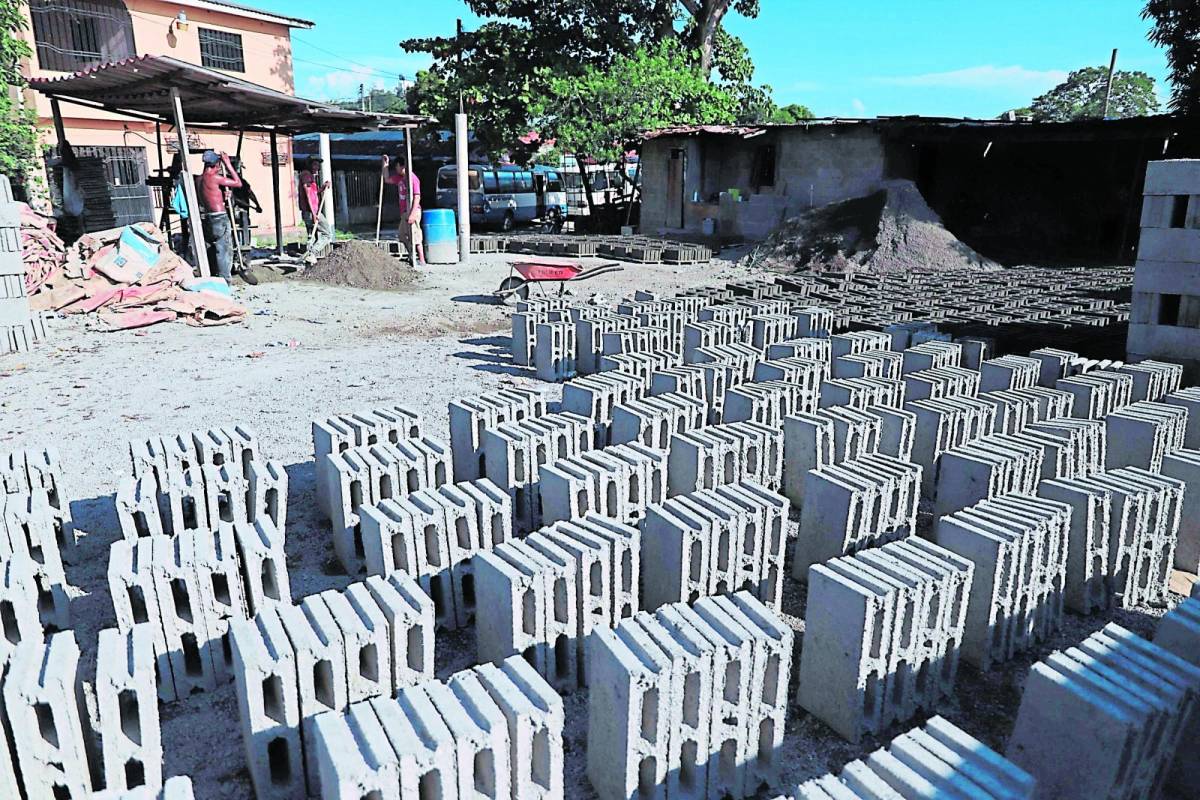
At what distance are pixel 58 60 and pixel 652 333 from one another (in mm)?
23700

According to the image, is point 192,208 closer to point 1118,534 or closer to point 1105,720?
point 1118,534

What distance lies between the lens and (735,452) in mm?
5320

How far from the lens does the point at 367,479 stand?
491cm

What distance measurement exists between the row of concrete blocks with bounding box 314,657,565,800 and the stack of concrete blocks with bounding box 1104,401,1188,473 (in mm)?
4766

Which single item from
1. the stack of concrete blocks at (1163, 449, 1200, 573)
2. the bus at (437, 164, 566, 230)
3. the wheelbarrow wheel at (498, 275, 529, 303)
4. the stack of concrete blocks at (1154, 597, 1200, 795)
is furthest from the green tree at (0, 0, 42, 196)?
the stack of concrete blocks at (1154, 597, 1200, 795)

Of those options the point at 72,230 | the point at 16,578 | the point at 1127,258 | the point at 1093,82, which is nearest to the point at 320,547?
the point at 16,578

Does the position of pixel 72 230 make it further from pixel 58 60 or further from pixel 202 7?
pixel 202 7

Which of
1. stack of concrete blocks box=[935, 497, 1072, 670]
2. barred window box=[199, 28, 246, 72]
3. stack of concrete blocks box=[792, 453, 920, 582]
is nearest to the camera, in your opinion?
stack of concrete blocks box=[935, 497, 1072, 670]

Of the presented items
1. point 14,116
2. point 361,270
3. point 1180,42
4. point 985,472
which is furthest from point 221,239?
point 1180,42

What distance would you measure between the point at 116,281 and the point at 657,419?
377 inches

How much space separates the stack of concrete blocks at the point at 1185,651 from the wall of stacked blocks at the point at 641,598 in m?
0.01

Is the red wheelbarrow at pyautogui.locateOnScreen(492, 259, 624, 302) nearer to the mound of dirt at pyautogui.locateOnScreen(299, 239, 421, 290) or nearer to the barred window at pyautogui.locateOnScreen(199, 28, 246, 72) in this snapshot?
the mound of dirt at pyautogui.locateOnScreen(299, 239, 421, 290)

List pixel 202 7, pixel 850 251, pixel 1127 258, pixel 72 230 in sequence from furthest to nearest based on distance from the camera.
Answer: pixel 202 7, pixel 1127 258, pixel 850 251, pixel 72 230

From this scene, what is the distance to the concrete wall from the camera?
20.9 m
